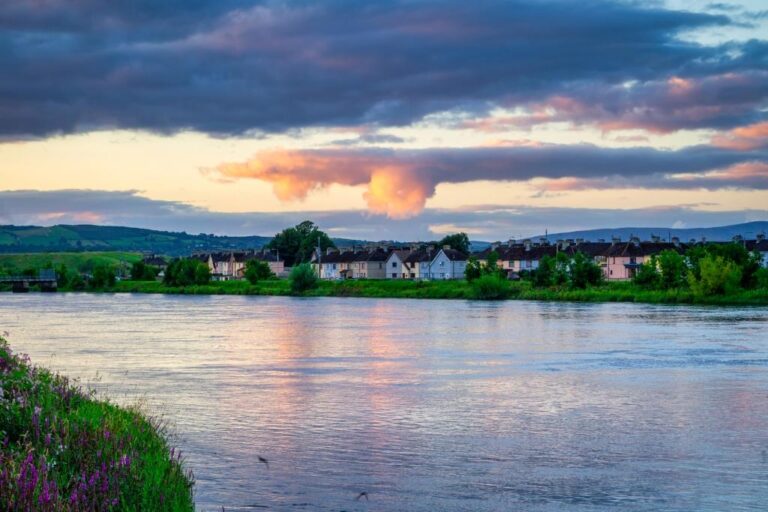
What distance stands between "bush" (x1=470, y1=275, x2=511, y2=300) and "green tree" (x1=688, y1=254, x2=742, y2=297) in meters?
22.7

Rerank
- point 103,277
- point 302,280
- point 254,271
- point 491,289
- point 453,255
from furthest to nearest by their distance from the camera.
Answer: point 103,277 → point 453,255 → point 254,271 → point 302,280 → point 491,289

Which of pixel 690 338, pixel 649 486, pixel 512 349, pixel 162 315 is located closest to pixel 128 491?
pixel 649 486

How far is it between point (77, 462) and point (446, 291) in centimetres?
10246

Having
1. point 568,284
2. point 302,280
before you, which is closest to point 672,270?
point 568,284

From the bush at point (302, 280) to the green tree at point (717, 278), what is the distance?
53554mm

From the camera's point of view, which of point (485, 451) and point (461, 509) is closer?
point (461, 509)

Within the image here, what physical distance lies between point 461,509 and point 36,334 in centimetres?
4221

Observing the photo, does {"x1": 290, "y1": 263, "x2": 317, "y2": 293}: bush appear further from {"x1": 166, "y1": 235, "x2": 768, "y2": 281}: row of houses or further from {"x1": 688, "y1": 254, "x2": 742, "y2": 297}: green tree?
{"x1": 688, "y1": 254, "x2": 742, "y2": 297}: green tree

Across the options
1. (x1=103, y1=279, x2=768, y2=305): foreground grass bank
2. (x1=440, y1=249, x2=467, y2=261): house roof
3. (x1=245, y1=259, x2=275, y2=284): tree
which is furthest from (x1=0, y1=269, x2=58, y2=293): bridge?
(x1=440, y1=249, x2=467, y2=261): house roof

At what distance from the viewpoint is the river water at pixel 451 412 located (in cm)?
1675

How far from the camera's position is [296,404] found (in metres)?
26.4

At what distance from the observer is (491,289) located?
352 ft

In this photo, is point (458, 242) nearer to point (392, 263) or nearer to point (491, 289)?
point (392, 263)

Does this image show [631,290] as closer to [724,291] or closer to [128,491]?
[724,291]
